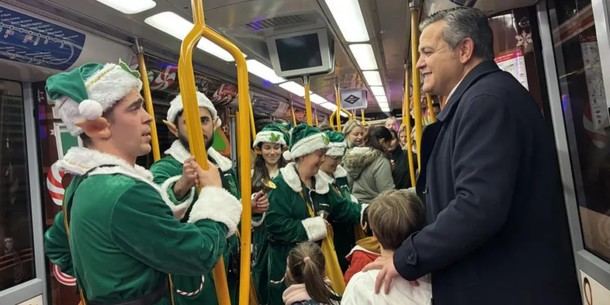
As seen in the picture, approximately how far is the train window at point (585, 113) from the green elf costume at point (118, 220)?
151 cm

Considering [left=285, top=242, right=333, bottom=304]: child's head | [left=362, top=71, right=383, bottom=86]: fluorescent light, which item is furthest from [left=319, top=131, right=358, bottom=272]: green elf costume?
[left=362, top=71, right=383, bottom=86]: fluorescent light

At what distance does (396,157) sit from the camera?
4445 millimetres

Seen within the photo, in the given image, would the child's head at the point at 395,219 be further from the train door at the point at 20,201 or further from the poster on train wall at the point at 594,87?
the train door at the point at 20,201

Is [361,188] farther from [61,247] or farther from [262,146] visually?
[61,247]

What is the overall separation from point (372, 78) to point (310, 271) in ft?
19.4

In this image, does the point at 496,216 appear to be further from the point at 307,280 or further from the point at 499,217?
the point at 307,280

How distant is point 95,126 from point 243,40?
2717 millimetres

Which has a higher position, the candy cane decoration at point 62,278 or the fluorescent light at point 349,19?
the fluorescent light at point 349,19

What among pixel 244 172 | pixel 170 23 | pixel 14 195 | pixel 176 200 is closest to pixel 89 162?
pixel 244 172

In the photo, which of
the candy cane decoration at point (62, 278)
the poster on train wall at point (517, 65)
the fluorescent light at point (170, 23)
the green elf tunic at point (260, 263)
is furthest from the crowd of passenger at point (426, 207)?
the fluorescent light at point (170, 23)

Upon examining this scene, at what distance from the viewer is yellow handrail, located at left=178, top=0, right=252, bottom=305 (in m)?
1.48

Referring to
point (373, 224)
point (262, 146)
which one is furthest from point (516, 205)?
point (262, 146)

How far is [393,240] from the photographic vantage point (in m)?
1.55

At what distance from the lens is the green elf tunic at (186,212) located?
2.03 metres
